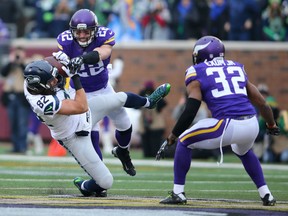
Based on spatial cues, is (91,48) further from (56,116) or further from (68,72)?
(56,116)

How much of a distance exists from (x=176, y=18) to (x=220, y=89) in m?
10.8

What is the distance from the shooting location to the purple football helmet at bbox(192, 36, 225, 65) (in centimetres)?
972

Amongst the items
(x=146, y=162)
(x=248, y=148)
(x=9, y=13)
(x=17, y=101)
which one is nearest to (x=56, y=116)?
(x=248, y=148)

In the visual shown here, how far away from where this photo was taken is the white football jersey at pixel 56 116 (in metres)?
9.41

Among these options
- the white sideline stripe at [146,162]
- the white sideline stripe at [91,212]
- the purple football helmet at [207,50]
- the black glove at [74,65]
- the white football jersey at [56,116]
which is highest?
the purple football helmet at [207,50]

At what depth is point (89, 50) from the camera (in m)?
10.8

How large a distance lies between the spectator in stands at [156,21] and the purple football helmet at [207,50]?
10425 millimetres

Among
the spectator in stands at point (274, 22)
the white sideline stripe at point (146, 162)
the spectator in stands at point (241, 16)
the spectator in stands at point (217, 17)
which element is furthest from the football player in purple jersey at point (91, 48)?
the spectator in stands at point (217, 17)

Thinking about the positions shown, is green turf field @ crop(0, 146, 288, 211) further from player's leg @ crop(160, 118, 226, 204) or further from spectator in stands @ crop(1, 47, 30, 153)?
spectator in stands @ crop(1, 47, 30, 153)

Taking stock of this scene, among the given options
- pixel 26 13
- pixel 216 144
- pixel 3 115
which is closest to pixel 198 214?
pixel 216 144

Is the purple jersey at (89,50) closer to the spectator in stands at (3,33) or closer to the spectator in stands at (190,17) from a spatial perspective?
the spectator in stands at (190,17)

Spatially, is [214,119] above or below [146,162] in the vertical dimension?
above

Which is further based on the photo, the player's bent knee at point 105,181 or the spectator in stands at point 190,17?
the spectator in stands at point 190,17

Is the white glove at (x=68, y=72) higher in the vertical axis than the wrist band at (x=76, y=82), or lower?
higher
